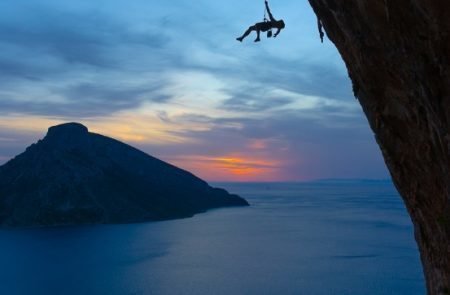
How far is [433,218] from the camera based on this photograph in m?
9.61

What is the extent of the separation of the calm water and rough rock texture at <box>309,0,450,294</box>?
68.6 m

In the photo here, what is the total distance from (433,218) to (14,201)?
19406 cm

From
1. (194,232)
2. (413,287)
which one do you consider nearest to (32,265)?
(194,232)

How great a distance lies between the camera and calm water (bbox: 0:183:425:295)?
3172 inches

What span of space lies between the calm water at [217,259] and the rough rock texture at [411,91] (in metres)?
68.6

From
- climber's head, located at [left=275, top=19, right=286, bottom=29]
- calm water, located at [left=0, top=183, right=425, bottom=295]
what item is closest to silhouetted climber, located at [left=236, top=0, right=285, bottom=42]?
climber's head, located at [left=275, top=19, right=286, bottom=29]

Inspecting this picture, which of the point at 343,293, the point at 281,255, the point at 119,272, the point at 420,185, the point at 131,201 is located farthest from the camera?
the point at 131,201

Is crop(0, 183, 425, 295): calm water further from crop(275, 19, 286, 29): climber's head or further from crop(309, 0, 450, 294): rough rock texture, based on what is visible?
crop(275, 19, 286, 29): climber's head

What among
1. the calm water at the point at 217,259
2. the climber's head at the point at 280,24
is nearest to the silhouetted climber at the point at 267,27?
the climber's head at the point at 280,24

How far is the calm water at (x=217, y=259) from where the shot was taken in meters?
80.6

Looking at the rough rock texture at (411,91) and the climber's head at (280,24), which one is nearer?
the rough rock texture at (411,91)

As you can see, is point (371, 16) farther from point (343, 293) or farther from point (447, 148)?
point (343, 293)

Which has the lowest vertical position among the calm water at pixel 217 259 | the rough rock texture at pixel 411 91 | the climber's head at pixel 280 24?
the calm water at pixel 217 259

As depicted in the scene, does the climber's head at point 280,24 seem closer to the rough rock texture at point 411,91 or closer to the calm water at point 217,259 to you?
the rough rock texture at point 411,91
